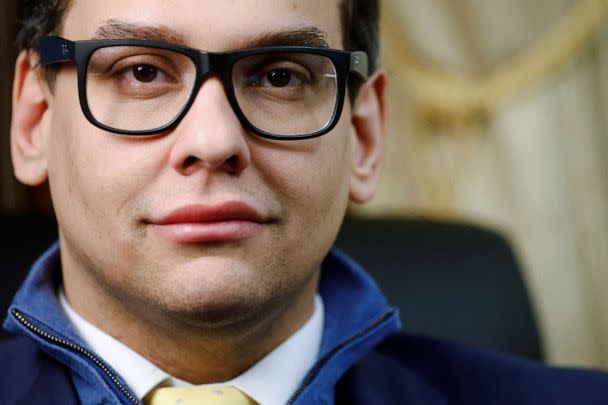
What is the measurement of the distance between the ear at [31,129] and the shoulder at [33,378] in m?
0.24

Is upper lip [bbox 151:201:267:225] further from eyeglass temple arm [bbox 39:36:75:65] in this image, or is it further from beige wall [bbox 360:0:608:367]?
beige wall [bbox 360:0:608:367]

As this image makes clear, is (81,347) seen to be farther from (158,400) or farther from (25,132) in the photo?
(25,132)

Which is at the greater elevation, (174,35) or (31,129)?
(174,35)

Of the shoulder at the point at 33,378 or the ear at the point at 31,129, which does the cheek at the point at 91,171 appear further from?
the shoulder at the point at 33,378

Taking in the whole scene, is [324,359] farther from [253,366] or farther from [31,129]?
[31,129]

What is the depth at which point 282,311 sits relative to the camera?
1.26m

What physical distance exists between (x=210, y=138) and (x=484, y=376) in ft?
2.19

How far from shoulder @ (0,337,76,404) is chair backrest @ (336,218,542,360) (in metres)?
0.71

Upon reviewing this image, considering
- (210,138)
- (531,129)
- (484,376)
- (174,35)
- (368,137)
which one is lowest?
(484,376)

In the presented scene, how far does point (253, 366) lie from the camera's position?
1.26 metres

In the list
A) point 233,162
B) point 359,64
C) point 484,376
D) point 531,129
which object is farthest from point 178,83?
point 531,129

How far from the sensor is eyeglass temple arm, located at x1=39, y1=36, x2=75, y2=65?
3.81 feet

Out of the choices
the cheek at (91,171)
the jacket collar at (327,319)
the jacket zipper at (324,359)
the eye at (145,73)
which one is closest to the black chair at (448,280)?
the jacket collar at (327,319)

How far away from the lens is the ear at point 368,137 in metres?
1.39
